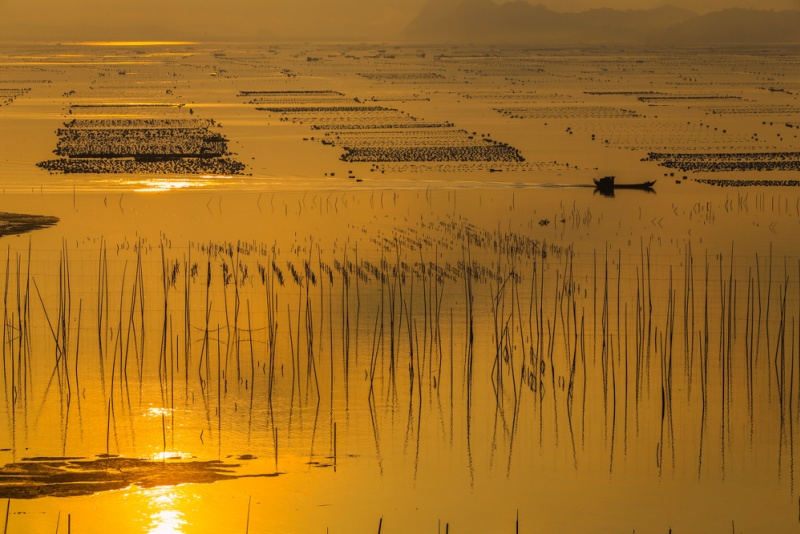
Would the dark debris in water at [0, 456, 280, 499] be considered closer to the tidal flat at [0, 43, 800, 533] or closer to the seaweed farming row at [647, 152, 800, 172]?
the tidal flat at [0, 43, 800, 533]

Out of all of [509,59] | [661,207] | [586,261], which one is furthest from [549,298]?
[509,59]

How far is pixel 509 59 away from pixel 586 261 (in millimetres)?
55088

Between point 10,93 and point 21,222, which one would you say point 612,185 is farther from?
point 10,93

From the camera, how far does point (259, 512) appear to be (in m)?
6.39

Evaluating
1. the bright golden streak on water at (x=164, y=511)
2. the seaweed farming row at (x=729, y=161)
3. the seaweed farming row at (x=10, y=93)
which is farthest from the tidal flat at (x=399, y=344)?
the seaweed farming row at (x=10, y=93)

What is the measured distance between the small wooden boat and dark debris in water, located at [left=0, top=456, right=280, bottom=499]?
10.8m

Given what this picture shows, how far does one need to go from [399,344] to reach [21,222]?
6932mm

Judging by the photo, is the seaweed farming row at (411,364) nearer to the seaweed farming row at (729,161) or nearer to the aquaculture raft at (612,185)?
the aquaculture raft at (612,185)

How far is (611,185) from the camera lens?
17.0 meters

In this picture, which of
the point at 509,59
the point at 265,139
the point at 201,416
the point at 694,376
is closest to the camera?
the point at 201,416

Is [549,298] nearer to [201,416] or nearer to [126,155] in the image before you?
[201,416]

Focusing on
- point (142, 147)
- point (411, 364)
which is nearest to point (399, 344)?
point (411, 364)

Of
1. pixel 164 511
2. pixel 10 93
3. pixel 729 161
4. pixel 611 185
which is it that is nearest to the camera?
pixel 164 511

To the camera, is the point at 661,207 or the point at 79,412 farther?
the point at 661,207
